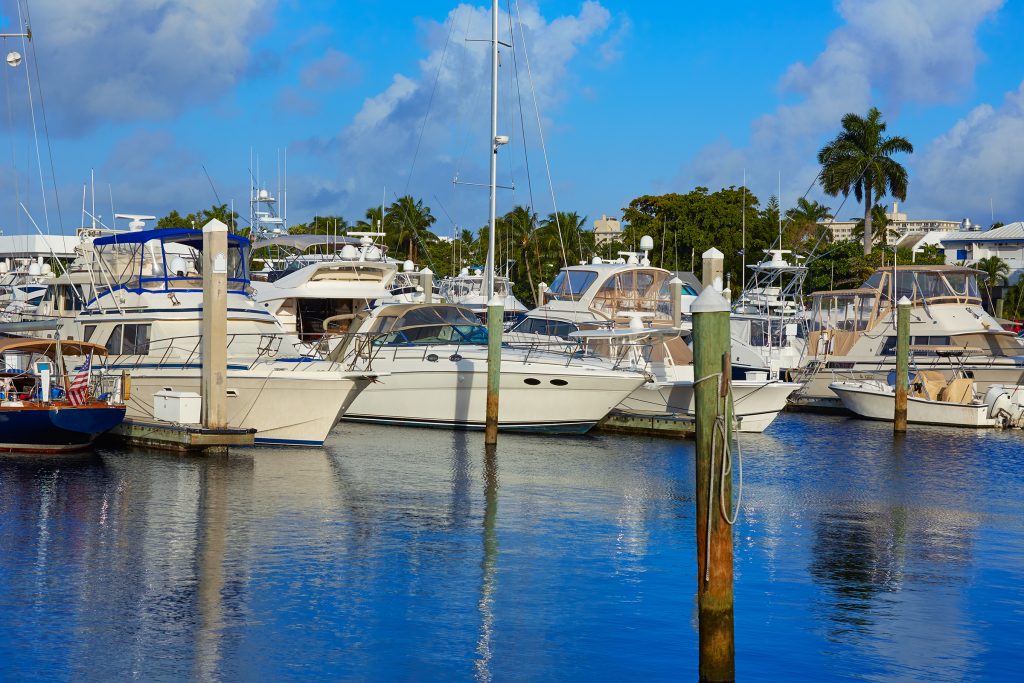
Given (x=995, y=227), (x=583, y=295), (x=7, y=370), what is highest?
(x=995, y=227)

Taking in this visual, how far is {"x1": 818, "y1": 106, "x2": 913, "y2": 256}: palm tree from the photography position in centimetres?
6662

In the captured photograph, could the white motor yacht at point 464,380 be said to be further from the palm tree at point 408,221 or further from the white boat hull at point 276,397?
the palm tree at point 408,221

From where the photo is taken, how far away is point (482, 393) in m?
30.5

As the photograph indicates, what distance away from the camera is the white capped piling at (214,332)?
24.4m

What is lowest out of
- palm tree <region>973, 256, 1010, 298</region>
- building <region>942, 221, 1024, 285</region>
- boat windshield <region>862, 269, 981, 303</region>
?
boat windshield <region>862, 269, 981, 303</region>

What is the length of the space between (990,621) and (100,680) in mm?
10074

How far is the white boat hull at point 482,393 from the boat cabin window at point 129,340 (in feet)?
19.6

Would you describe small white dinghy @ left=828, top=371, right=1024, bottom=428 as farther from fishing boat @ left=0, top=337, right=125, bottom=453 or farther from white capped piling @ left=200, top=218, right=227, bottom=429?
fishing boat @ left=0, top=337, right=125, bottom=453

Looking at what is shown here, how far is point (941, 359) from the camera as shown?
4003 centimetres

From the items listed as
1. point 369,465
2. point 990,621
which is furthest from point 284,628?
point 369,465

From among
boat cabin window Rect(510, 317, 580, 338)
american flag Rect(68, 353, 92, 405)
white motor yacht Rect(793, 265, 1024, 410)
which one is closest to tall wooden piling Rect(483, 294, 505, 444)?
boat cabin window Rect(510, 317, 580, 338)

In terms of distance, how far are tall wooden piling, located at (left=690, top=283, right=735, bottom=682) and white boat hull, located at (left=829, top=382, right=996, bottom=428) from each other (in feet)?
87.3

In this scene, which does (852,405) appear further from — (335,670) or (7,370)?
(335,670)

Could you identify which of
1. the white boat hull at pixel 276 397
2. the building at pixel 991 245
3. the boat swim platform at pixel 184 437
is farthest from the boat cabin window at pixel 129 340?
the building at pixel 991 245
